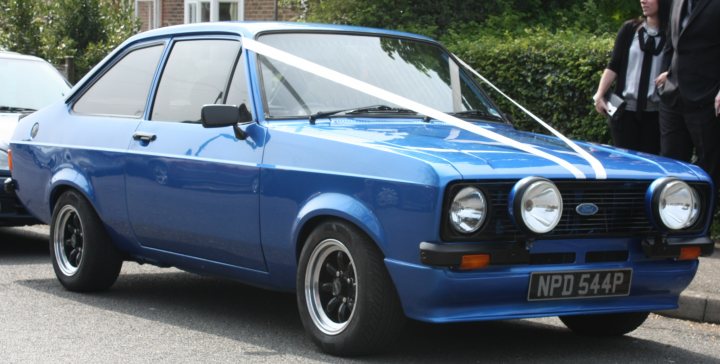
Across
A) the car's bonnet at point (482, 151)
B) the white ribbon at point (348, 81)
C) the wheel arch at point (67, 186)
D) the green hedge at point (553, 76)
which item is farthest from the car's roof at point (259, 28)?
the green hedge at point (553, 76)

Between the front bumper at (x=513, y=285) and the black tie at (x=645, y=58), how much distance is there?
3.52 meters

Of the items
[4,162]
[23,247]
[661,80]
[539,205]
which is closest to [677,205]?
[539,205]

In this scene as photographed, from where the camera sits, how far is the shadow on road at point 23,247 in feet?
33.0

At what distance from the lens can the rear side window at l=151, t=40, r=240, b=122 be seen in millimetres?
7410

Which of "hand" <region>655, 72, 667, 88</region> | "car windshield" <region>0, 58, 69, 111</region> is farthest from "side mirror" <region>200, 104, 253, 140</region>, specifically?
"car windshield" <region>0, 58, 69, 111</region>

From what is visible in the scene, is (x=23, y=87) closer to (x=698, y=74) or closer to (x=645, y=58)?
(x=645, y=58)

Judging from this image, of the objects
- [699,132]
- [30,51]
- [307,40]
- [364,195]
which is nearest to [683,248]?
[364,195]

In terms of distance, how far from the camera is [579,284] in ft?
20.0

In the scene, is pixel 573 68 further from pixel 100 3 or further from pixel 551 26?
pixel 100 3

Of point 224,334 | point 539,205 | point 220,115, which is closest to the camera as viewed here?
point 539,205

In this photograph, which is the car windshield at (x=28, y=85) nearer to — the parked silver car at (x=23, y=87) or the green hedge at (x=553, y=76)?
the parked silver car at (x=23, y=87)

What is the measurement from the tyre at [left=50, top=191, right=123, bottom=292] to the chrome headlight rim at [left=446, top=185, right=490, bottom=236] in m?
3.10

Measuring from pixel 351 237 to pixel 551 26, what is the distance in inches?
399

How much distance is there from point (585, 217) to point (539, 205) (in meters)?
0.35
